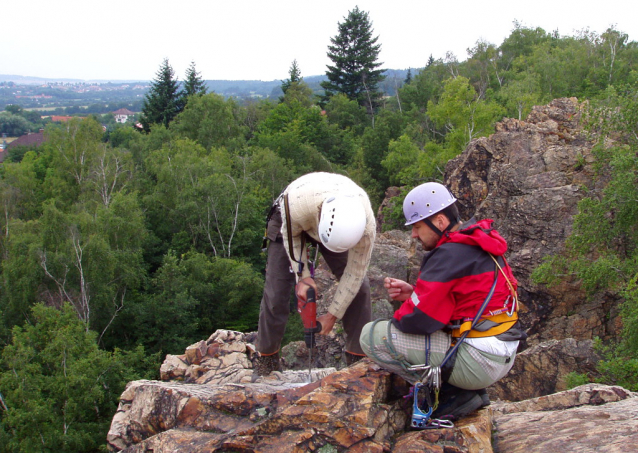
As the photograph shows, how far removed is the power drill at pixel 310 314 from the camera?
15.5ft

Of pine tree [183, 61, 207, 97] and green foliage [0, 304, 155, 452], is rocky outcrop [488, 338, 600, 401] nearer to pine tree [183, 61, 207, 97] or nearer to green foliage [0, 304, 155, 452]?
green foliage [0, 304, 155, 452]

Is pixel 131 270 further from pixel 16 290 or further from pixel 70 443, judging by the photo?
pixel 70 443

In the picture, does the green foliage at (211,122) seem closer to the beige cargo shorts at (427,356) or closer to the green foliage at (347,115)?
the green foliage at (347,115)

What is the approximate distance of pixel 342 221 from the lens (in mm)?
4305

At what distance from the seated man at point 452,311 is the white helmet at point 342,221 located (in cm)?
69

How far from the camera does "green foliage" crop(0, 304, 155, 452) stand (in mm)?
17094

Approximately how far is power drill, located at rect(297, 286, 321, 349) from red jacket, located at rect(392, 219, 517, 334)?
134 centimetres

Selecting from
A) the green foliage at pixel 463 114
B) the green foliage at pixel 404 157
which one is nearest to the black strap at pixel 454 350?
the green foliage at pixel 463 114

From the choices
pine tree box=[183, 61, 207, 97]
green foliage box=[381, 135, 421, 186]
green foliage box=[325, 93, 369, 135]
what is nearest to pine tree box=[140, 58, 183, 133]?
pine tree box=[183, 61, 207, 97]

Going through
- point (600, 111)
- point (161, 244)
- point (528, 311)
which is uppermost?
point (600, 111)

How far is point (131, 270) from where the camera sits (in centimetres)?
2611

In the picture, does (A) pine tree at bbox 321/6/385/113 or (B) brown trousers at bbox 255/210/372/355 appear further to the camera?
(A) pine tree at bbox 321/6/385/113

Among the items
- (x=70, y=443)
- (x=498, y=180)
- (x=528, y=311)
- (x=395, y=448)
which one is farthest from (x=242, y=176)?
(x=395, y=448)

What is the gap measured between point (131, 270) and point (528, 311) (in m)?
21.0
